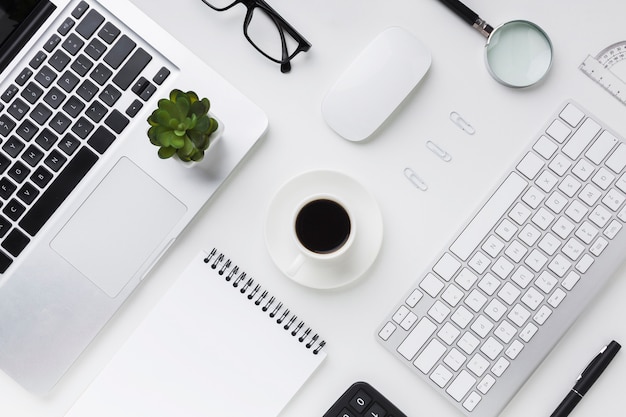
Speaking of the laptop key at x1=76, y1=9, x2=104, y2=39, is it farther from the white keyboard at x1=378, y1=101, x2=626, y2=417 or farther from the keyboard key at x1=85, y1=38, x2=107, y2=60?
the white keyboard at x1=378, y1=101, x2=626, y2=417

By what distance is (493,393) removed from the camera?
798 millimetres

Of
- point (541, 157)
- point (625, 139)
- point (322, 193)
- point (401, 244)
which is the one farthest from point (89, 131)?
point (625, 139)

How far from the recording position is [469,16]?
0.82 meters

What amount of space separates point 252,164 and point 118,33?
9.1 inches

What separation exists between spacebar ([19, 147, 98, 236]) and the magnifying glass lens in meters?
0.52

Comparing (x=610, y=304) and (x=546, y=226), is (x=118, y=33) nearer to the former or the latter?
(x=546, y=226)

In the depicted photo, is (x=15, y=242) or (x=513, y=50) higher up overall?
(x=513, y=50)

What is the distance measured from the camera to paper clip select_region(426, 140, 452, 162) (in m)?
0.83

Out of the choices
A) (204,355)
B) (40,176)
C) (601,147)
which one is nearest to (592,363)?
(601,147)

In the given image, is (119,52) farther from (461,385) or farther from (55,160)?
(461,385)

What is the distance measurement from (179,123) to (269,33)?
20 cm

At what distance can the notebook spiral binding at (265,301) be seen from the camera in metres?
0.83

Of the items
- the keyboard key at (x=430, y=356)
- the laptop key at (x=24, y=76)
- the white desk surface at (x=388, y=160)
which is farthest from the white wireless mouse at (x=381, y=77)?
the laptop key at (x=24, y=76)

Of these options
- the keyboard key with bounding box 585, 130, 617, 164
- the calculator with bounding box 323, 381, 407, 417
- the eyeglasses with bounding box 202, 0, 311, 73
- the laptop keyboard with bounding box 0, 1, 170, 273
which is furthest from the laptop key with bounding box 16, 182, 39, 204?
the keyboard key with bounding box 585, 130, 617, 164
